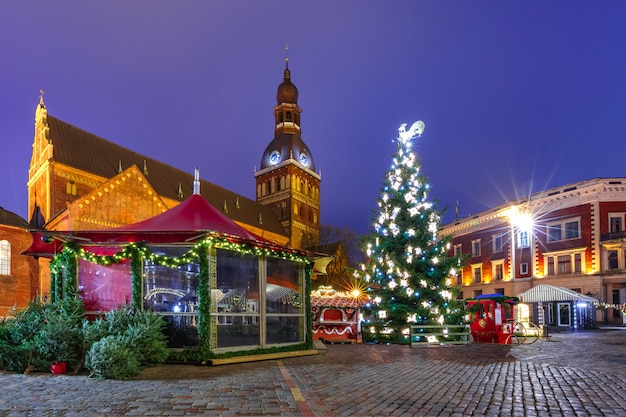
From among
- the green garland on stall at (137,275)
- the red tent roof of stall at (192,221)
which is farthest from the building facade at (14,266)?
the green garland on stall at (137,275)

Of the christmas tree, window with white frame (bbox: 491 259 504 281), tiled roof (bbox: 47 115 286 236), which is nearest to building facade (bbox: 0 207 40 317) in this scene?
tiled roof (bbox: 47 115 286 236)

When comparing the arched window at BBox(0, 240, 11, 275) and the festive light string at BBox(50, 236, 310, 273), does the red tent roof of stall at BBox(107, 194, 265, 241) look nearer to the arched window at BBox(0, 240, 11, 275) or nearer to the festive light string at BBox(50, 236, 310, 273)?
the festive light string at BBox(50, 236, 310, 273)

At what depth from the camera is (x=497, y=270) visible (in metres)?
43.3

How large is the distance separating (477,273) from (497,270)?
9.29 ft

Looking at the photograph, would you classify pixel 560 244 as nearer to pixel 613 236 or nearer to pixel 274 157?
pixel 613 236

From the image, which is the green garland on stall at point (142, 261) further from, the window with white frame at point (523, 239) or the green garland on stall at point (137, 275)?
the window with white frame at point (523, 239)

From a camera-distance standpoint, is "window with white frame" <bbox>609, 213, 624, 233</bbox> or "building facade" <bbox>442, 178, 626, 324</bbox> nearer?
"window with white frame" <bbox>609, 213, 624, 233</bbox>

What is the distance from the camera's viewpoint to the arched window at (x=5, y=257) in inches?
1192

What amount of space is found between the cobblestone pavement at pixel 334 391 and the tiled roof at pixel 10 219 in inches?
1034

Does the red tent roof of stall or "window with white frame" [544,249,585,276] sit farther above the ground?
the red tent roof of stall

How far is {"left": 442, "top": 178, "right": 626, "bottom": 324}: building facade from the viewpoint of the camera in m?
Answer: 34.3

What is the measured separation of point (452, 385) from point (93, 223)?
95.5 feet

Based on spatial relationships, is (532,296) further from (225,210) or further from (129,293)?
(225,210)

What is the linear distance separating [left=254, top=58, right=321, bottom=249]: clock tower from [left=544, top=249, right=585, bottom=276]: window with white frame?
125 feet
